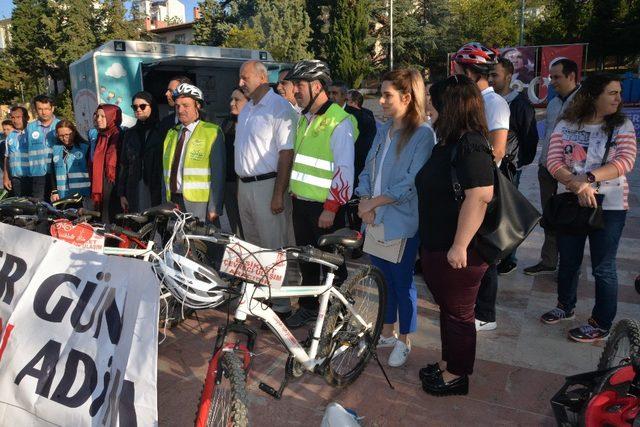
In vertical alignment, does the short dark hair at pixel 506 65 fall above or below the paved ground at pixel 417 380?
above

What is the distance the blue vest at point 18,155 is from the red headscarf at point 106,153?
1.34 meters

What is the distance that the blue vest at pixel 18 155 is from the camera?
18.3 feet

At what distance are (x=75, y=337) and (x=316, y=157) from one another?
178 centimetres

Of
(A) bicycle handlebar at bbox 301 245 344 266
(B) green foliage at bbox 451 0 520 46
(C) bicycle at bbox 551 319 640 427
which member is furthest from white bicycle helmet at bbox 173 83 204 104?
(B) green foliage at bbox 451 0 520 46

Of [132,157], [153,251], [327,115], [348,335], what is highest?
[327,115]

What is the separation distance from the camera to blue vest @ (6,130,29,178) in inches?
220

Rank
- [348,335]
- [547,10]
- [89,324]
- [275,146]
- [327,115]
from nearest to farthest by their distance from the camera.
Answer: [89,324], [348,335], [327,115], [275,146], [547,10]

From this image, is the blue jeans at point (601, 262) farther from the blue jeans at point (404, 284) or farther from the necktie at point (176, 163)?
the necktie at point (176, 163)

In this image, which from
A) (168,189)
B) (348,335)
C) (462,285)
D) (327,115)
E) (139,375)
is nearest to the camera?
(139,375)

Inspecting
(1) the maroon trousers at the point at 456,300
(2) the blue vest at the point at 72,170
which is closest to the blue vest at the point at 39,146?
(2) the blue vest at the point at 72,170

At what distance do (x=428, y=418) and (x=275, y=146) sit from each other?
2.05 m

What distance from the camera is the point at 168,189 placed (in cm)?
398

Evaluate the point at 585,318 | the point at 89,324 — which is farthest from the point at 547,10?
the point at 89,324

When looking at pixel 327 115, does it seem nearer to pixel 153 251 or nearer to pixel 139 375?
pixel 153 251
